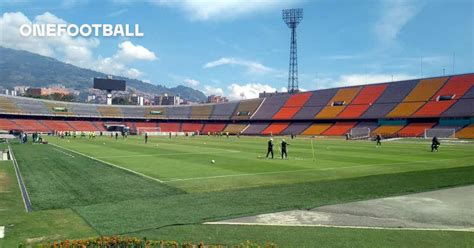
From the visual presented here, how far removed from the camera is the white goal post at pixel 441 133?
72750 mm

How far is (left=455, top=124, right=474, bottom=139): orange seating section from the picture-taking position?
234 feet

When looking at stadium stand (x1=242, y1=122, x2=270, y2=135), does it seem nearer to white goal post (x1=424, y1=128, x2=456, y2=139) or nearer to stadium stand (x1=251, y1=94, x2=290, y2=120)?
stadium stand (x1=251, y1=94, x2=290, y2=120)

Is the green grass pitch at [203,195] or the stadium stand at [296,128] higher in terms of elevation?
the stadium stand at [296,128]

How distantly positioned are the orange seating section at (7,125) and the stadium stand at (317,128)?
251ft

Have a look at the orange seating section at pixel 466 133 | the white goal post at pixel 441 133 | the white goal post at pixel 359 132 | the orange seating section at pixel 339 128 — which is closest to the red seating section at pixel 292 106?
the orange seating section at pixel 339 128

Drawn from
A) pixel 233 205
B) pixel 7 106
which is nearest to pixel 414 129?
pixel 233 205

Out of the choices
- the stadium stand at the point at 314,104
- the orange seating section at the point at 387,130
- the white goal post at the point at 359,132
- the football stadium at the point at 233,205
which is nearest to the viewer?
the football stadium at the point at 233,205

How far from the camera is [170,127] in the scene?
5394 inches

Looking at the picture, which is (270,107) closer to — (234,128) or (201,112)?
(234,128)

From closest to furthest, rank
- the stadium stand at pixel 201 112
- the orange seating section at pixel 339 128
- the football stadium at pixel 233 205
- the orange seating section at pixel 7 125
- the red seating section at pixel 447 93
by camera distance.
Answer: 1. the football stadium at pixel 233 205
2. the red seating section at pixel 447 93
3. the orange seating section at pixel 339 128
4. the orange seating section at pixel 7 125
5. the stadium stand at pixel 201 112

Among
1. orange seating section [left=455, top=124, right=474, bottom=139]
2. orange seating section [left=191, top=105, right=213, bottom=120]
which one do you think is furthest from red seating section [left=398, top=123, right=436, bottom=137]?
orange seating section [left=191, top=105, right=213, bottom=120]

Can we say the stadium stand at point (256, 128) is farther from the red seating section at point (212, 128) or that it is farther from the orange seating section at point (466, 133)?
the orange seating section at point (466, 133)

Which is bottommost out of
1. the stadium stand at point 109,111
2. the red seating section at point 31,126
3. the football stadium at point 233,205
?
the football stadium at point 233,205

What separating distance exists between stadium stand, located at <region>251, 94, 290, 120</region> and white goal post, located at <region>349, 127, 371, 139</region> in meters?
35.7
